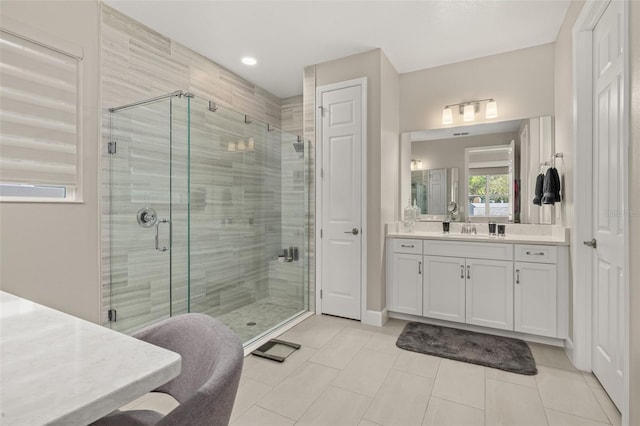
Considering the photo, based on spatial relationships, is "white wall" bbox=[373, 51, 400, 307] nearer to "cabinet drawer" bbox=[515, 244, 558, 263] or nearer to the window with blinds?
"cabinet drawer" bbox=[515, 244, 558, 263]

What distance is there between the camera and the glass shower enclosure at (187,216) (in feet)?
8.04

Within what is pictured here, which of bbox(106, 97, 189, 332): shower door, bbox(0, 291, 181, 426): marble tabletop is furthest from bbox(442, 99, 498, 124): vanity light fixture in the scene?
bbox(0, 291, 181, 426): marble tabletop

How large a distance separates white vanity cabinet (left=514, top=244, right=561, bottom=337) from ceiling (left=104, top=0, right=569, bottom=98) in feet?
6.33

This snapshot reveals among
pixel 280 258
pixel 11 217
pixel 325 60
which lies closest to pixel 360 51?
pixel 325 60

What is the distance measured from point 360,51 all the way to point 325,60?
408 mm

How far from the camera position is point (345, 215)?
3.36 meters

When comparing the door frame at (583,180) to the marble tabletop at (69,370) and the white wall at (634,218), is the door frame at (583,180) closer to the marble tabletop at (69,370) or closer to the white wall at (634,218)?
the white wall at (634,218)

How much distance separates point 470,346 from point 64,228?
3216 mm

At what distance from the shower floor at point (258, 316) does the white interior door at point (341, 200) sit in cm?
43

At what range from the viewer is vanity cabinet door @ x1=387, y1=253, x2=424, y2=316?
10.4 ft

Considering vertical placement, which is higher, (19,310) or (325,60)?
(325,60)

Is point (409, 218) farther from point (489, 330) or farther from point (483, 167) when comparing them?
point (489, 330)

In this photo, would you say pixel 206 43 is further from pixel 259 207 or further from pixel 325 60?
pixel 259 207

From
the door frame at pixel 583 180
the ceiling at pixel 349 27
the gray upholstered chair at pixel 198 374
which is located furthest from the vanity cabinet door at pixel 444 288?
the gray upholstered chair at pixel 198 374
